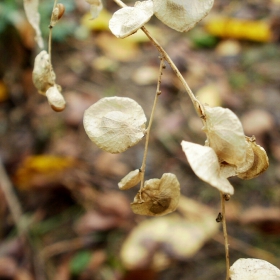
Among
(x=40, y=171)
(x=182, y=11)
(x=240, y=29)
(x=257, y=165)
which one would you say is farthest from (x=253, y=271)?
(x=240, y=29)

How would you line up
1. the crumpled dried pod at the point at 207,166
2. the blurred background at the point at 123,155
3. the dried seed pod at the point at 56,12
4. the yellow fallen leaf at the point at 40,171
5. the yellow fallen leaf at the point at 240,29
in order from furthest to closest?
the yellow fallen leaf at the point at 240,29
the yellow fallen leaf at the point at 40,171
the blurred background at the point at 123,155
the dried seed pod at the point at 56,12
the crumpled dried pod at the point at 207,166

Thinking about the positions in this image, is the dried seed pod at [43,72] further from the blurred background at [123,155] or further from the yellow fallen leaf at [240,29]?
the yellow fallen leaf at [240,29]

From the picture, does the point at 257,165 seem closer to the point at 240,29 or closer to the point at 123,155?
the point at 123,155

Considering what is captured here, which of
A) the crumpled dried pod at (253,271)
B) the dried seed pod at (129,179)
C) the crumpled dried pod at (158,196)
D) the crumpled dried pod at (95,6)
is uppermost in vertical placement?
the crumpled dried pod at (95,6)

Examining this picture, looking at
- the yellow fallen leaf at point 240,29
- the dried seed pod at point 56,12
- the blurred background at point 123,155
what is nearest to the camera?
the dried seed pod at point 56,12

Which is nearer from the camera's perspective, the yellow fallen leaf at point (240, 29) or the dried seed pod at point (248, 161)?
the dried seed pod at point (248, 161)

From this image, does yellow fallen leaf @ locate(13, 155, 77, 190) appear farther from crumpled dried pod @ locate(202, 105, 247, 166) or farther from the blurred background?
crumpled dried pod @ locate(202, 105, 247, 166)

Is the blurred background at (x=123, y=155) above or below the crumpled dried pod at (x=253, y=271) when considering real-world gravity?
below

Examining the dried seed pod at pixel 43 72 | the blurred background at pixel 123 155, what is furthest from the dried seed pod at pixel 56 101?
the blurred background at pixel 123 155
